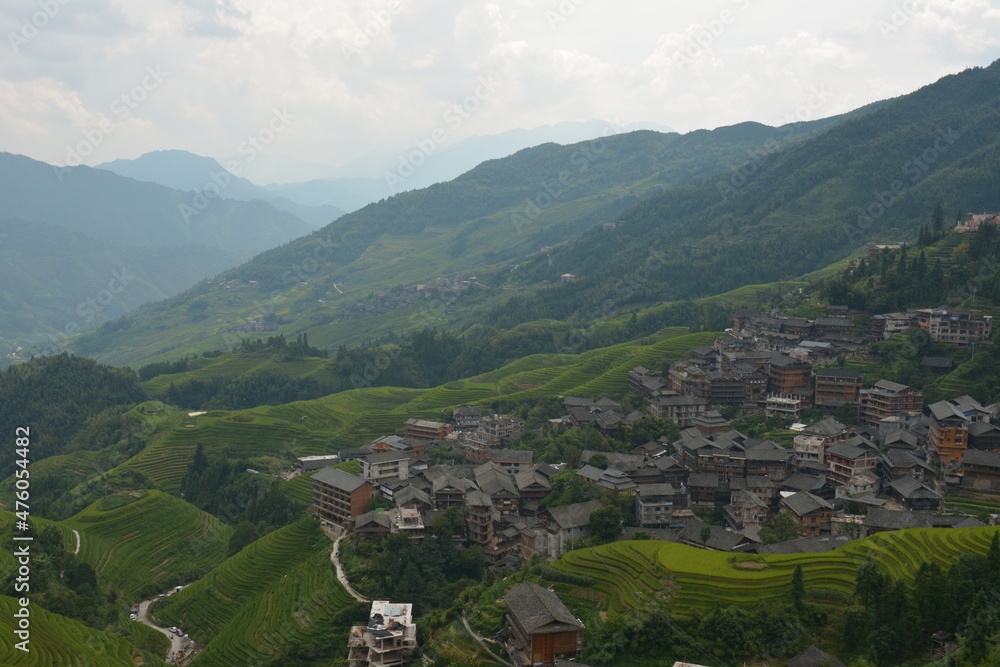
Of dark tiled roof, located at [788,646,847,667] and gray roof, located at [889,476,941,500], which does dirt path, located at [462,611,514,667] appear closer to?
dark tiled roof, located at [788,646,847,667]

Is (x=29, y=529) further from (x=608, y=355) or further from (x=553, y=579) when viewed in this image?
(x=608, y=355)

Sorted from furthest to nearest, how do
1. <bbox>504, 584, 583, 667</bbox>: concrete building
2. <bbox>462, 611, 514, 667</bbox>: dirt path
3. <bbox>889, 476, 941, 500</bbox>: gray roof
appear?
<bbox>889, 476, 941, 500</bbox>: gray roof
<bbox>462, 611, 514, 667</bbox>: dirt path
<bbox>504, 584, 583, 667</bbox>: concrete building

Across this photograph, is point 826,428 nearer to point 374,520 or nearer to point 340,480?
point 374,520

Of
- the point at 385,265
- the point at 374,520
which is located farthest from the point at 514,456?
the point at 385,265

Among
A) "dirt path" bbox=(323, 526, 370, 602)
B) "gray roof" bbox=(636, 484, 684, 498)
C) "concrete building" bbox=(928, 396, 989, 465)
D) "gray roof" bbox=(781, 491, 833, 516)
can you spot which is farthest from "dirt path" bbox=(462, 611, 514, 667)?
"concrete building" bbox=(928, 396, 989, 465)
